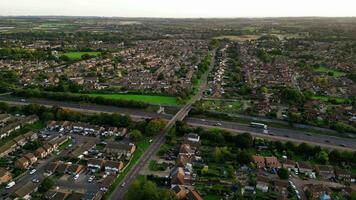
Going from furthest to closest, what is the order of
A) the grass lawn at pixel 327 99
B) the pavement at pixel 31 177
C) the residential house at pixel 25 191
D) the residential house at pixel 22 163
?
1. the grass lawn at pixel 327 99
2. the residential house at pixel 22 163
3. the pavement at pixel 31 177
4. the residential house at pixel 25 191

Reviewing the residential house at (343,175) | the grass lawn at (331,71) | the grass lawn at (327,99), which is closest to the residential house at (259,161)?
the residential house at (343,175)

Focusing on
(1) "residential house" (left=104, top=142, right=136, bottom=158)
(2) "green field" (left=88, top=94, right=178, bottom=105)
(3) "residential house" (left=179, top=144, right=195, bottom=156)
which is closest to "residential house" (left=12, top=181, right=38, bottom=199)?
(1) "residential house" (left=104, top=142, right=136, bottom=158)

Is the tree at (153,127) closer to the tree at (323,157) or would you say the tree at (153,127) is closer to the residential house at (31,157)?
the residential house at (31,157)

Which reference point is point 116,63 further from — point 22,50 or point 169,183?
point 169,183

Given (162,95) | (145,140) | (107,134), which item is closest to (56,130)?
(107,134)

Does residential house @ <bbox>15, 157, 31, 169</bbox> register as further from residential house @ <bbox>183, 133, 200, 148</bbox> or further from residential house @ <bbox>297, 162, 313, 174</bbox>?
residential house @ <bbox>297, 162, 313, 174</bbox>

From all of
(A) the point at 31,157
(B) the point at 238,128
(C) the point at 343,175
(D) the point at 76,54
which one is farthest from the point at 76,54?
(C) the point at 343,175
